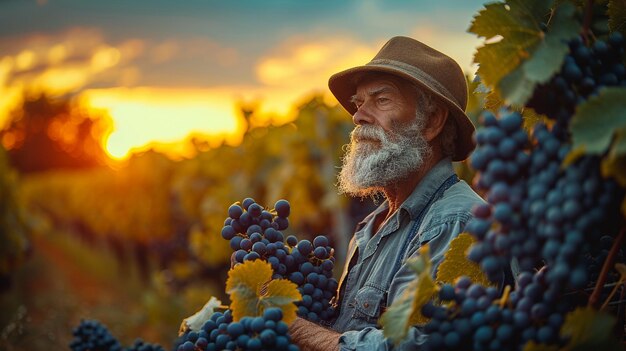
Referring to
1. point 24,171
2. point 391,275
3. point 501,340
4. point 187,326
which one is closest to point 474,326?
point 501,340

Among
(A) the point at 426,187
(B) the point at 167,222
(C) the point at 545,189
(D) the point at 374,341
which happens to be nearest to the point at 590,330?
(C) the point at 545,189

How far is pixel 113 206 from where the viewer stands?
18.6 m

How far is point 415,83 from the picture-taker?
9.63 feet

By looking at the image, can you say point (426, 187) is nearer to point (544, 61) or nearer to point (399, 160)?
point (399, 160)

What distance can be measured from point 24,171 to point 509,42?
88.7 m

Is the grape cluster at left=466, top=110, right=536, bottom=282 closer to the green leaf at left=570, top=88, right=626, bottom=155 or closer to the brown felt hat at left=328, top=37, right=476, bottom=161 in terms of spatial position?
the green leaf at left=570, top=88, right=626, bottom=155

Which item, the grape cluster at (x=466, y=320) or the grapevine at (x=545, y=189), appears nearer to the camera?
the grapevine at (x=545, y=189)

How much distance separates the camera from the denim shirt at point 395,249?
2439 mm

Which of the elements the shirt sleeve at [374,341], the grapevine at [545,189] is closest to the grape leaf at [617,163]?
the grapevine at [545,189]

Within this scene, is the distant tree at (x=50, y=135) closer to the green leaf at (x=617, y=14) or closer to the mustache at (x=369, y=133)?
the mustache at (x=369, y=133)

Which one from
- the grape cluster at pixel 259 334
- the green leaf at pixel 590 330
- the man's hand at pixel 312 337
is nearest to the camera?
the green leaf at pixel 590 330

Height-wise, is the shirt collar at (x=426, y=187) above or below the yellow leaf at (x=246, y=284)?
above

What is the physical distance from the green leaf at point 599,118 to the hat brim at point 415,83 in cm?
137

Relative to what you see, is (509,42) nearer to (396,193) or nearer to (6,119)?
(396,193)
